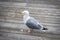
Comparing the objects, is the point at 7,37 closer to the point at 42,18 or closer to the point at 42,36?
the point at 42,36

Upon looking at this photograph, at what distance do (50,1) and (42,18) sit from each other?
3.88 feet

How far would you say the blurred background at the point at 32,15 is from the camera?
8.80 ft

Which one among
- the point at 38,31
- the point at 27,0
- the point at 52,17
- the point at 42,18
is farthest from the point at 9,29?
the point at 27,0

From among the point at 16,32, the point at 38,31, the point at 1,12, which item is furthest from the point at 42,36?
the point at 1,12

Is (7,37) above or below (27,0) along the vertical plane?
below

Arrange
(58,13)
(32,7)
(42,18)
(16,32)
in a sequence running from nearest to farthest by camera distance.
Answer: (16,32) → (42,18) → (58,13) → (32,7)

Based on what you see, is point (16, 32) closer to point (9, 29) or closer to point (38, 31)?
point (9, 29)

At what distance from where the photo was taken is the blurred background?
268 cm

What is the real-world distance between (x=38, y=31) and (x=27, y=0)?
184 centimetres

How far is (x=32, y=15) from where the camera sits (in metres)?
3.48

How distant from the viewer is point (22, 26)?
9.96 ft

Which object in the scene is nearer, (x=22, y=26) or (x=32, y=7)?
(x=22, y=26)

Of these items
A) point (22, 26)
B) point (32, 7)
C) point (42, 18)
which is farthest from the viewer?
point (32, 7)

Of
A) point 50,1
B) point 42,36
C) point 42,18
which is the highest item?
point 50,1
